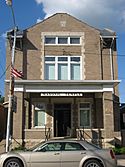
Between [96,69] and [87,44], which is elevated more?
[87,44]

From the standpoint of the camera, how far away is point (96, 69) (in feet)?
87.9

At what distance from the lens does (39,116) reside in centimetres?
2606

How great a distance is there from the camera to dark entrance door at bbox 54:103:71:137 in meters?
26.7

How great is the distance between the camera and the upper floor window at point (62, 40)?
27.5 metres

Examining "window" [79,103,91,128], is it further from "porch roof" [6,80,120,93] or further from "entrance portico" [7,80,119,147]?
"porch roof" [6,80,120,93]

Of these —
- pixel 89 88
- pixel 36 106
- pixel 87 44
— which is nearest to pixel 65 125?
pixel 36 106

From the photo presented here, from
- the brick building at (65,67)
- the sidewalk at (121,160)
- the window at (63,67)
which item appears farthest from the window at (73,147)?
the window at (63,67)

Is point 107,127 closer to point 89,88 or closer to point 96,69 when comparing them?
point 89,88

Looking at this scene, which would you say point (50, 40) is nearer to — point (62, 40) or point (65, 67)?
point (62, 40)

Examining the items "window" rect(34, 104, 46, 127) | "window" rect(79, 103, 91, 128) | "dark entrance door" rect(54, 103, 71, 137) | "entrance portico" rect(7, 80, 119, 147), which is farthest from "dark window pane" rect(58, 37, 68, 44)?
"window" rect(34, 104, 46, 127)

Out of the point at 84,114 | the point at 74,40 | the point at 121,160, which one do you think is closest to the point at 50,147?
the point at 121,160

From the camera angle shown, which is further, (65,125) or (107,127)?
(65,125)

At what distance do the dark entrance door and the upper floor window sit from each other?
5000mm

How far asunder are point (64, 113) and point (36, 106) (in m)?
2.31
